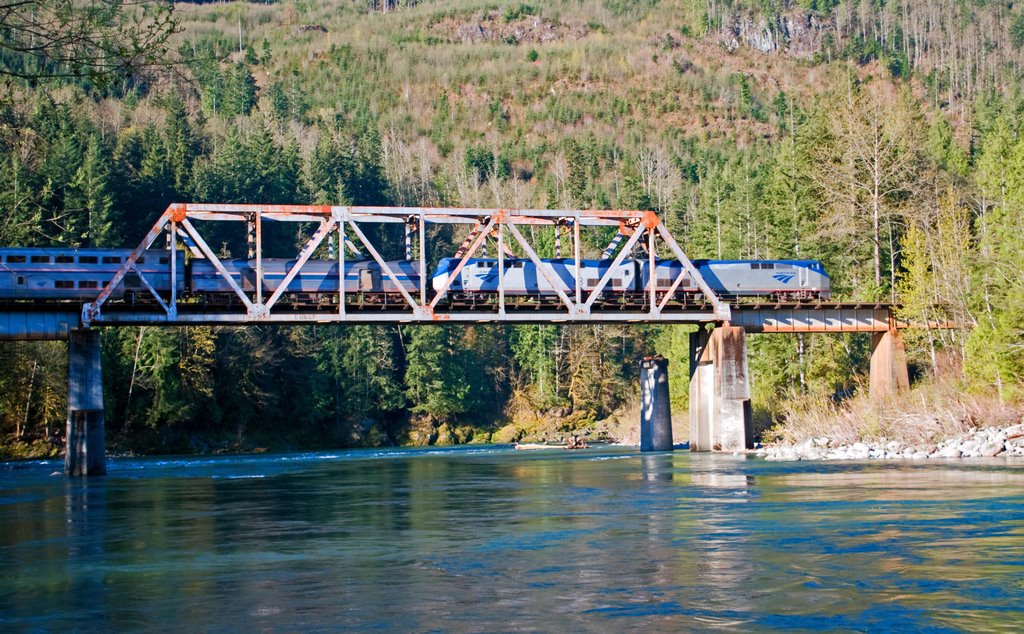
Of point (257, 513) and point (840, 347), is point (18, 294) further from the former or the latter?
point (840, 347)

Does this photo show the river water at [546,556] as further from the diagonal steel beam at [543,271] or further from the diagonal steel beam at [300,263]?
the diagonal steel beam at [543,271]

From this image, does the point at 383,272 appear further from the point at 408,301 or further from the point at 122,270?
the point at 122,270

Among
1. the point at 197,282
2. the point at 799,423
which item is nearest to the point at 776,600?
the point at 799,423

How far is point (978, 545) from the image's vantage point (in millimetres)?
23625

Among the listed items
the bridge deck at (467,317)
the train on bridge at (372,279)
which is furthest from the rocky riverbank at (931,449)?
the train on bridge at (372,279)

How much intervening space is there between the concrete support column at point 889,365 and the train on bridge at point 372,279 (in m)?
5.39

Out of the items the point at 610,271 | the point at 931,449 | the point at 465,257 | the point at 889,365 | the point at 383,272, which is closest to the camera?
the point at 931,449

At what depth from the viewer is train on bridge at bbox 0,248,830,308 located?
65.8 metres

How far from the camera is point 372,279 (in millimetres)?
69562

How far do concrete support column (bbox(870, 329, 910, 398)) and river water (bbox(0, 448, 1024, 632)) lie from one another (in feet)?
86.7

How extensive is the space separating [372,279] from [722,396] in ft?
70.0

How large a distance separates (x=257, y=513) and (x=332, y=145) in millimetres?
135367

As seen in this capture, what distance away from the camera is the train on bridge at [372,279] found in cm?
6581

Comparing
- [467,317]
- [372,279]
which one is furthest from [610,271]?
[372,279]
